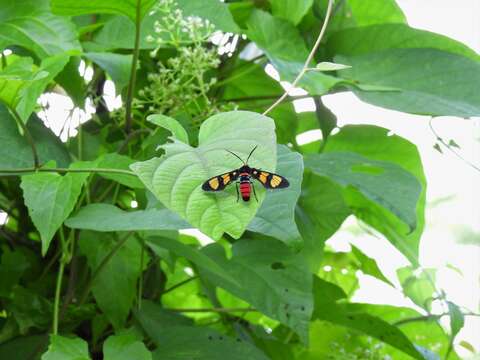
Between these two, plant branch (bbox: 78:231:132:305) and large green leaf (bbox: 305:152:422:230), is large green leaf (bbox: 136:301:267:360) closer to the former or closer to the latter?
plant branch (bbox: 78:231:132:305)

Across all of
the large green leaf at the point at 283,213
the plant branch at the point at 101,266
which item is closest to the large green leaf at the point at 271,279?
the plant branch at the point at 101,266

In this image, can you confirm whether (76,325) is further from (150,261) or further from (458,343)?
(458,343)

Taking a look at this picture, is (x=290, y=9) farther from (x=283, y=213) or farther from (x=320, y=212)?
(x=283, y=213)

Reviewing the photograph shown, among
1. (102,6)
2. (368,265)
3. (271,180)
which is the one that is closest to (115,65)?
(102,6)

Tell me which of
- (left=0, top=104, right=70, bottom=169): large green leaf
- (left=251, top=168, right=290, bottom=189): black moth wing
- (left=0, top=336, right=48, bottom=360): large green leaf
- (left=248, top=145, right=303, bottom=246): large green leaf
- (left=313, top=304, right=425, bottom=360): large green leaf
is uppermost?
(left=251, top=168, right=290, bottom=189): black moth wing

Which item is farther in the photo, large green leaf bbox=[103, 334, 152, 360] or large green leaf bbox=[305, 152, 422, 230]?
large green leaf bbox=[305, 152, 422, 230]

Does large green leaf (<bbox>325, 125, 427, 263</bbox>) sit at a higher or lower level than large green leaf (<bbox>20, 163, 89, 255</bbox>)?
lower

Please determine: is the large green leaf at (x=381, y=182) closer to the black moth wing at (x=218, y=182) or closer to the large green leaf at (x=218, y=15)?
the large green leaf at (x=218, y=15)

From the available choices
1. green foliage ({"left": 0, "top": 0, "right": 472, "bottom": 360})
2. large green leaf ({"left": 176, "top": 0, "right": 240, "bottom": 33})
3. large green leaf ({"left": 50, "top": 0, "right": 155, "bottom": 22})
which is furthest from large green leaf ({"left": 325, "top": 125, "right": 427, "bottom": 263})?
large green leaf ({"left": 50, "top": 0, "right": 155, "bottom": 22})
